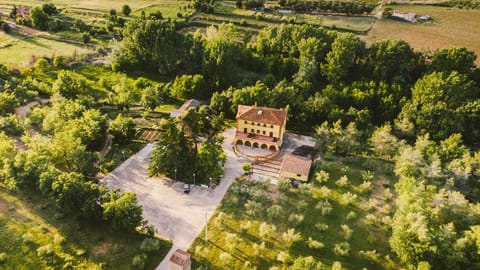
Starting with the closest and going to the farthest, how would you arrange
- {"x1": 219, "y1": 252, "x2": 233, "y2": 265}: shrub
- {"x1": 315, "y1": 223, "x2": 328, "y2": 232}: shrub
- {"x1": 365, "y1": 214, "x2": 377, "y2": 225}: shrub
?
1. {"x1": 219, "y1": 252, "x2": 233, "y2": 265}: shrub
2. {"x1": 315, "y1": 223, "x2": 328, "y2": 232}: shrub
3. {"x1": 365, "y1": 214, "x2": 377, "y2": 225}: shrub

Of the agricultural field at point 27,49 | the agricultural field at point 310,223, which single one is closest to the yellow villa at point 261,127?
the agricultural field at point 310,223

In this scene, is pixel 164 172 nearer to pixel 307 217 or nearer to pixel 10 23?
pixel 307 217

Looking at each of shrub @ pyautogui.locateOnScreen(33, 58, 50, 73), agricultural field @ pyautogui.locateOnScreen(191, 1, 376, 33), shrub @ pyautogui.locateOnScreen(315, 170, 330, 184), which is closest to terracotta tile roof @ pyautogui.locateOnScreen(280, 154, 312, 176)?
shrub @ pyautogui.locateOnScreen(315, 170, 330, 184)

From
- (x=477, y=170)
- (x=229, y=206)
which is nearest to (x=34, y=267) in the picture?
(x=229, y=206)

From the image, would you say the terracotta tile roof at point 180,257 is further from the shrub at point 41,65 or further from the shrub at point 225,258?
the shrub at point 41,65

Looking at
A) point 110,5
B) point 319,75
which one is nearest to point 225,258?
point 319,75

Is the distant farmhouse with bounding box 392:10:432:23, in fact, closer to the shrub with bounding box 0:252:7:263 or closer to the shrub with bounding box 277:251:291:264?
the shrub with bounding box 277:251:291:264
